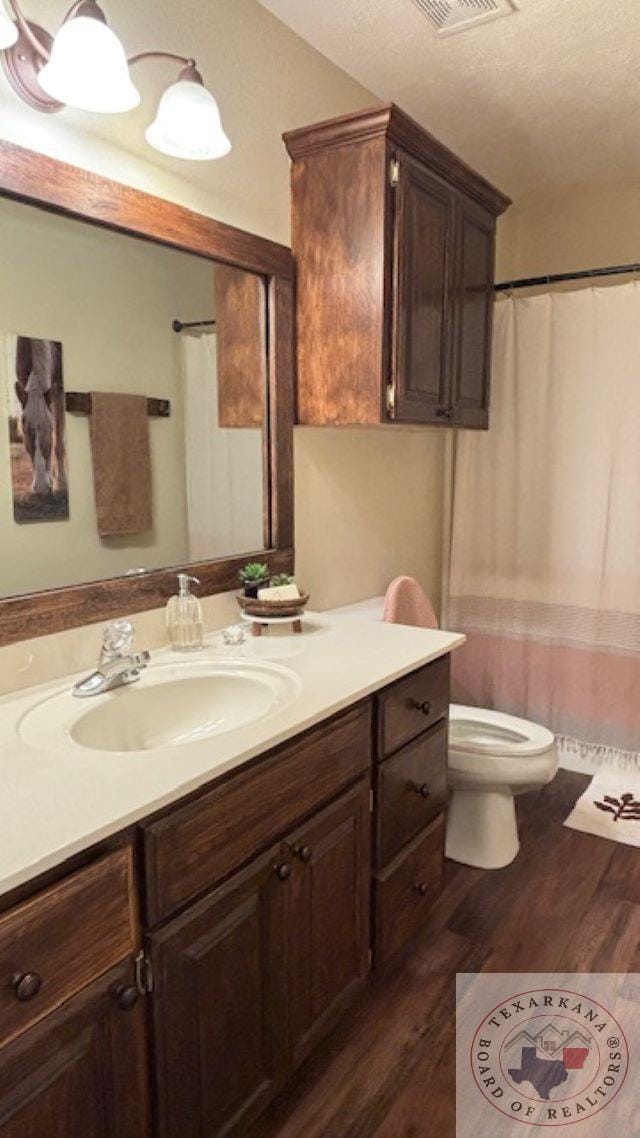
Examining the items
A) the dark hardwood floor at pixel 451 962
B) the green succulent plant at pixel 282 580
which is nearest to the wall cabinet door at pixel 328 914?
the dark hardwood floor at pixel 451 962

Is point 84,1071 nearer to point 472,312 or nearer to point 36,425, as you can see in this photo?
point 36,425

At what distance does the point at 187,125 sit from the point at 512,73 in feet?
4.21

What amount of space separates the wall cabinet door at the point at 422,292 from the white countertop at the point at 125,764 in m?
0.77

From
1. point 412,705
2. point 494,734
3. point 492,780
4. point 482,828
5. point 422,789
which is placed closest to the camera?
point 412,705

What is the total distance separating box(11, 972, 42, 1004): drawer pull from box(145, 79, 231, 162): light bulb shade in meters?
1.51

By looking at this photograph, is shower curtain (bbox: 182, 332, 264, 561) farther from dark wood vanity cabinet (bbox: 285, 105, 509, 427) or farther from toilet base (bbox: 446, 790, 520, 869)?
toilet base (bbox: 446, 790, 520, 869)

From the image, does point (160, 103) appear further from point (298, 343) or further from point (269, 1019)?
point (269, 1019)

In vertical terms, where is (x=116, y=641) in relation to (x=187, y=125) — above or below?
Answer: below

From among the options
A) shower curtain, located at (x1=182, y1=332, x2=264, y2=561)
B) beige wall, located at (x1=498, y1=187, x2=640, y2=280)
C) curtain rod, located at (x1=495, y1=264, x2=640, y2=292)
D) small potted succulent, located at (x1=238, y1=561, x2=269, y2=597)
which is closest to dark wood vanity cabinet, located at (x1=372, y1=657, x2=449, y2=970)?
small potted succulent, located at (x1=238, y1=561, x2=269, y2=597)

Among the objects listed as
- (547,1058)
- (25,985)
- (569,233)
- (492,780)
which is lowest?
(547,1058)

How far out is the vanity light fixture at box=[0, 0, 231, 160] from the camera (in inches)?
47.6

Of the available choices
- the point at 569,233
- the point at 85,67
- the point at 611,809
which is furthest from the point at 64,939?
the point at 569,233

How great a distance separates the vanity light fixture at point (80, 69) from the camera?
1.21m

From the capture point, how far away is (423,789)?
5.80 ft
